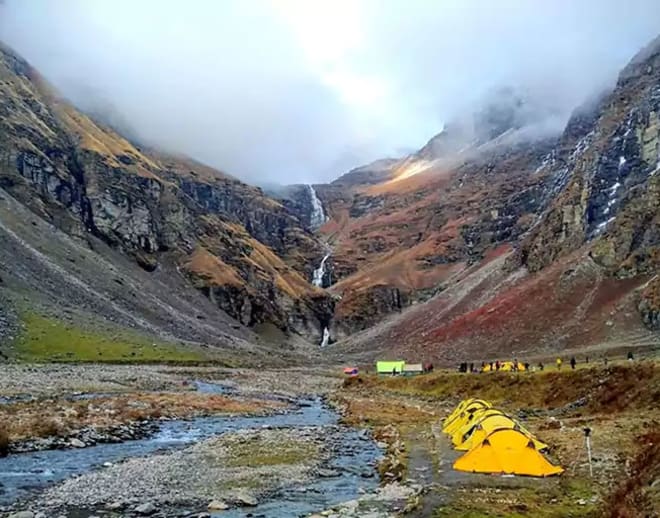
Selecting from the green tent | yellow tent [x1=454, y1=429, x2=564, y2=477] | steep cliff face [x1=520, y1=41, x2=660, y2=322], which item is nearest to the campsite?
yellow tent [x1=454, y1=429, x2=564, y2=477]

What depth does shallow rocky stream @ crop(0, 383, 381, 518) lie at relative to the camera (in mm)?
23891

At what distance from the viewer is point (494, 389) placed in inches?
2359

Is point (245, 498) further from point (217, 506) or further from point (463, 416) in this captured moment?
point (463, 416)

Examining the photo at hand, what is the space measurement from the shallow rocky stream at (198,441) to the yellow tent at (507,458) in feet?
13.9

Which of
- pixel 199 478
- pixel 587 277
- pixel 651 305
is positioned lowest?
pixel 199 478

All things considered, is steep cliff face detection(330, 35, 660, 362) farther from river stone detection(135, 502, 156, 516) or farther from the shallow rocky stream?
river stone detection(135, 502, 156, 516)

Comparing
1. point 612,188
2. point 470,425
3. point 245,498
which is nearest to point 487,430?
point 470,425

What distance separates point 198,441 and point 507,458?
2025cm

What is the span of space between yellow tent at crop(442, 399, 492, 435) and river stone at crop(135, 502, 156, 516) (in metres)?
18.4

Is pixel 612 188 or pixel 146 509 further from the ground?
pixel 612 188

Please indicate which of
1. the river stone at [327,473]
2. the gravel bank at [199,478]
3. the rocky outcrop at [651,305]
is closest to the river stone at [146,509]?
the gravel bank at [199,478]

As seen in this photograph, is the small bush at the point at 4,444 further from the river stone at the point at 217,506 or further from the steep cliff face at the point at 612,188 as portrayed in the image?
the steep cliff face at the point at 612,188

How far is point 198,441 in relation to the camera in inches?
1582

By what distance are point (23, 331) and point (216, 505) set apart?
304ft
